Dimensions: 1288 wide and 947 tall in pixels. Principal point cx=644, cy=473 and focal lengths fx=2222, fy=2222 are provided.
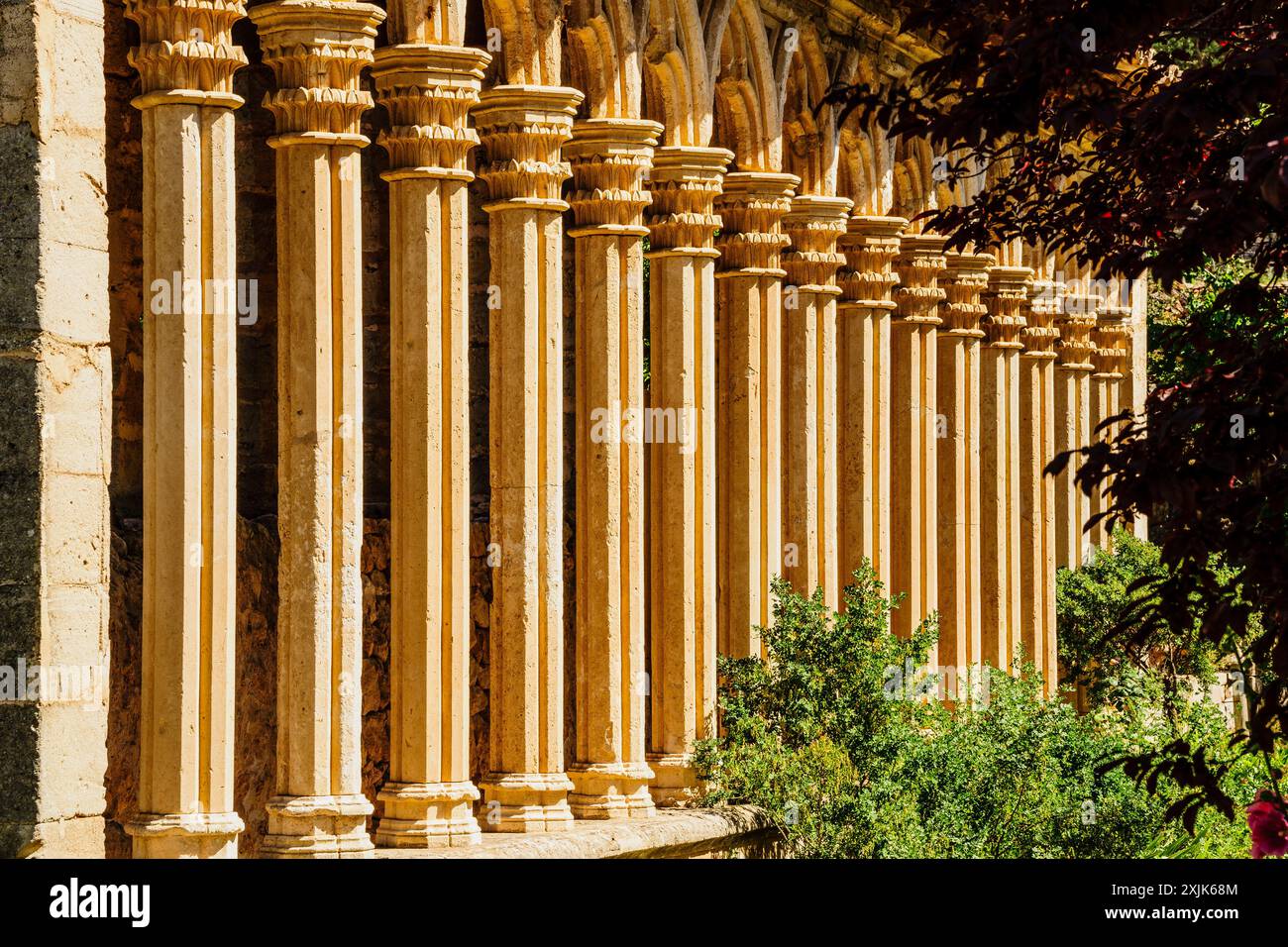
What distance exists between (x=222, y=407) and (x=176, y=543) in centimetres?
64

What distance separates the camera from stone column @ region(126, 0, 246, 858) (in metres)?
9.54

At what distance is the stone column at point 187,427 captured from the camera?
9.54 m

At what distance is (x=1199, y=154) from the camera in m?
7.96

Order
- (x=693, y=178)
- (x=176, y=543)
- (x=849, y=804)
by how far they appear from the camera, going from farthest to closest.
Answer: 1. (x=693, y=178)
2. (x=849, y=804)
3. (x=176, y=543)

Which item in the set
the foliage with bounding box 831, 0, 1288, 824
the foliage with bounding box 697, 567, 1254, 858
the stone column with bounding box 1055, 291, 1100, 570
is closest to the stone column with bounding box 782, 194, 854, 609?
the foliage with bounding box 697, 567, 1254, 858

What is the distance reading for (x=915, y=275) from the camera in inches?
744

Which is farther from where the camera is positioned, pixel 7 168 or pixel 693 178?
pixel 693 178

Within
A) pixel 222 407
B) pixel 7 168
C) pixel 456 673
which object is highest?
pixel 7 168

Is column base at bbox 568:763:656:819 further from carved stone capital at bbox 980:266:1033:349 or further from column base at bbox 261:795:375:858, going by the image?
carved stone capital at bbox 980:266:1033:349

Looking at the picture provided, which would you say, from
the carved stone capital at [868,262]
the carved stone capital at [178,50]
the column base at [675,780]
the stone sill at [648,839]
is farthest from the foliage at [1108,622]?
the carved stone capital at [178,50]

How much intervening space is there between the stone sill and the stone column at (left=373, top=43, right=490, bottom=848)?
0.26 metres

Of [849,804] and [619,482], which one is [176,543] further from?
[849,804]

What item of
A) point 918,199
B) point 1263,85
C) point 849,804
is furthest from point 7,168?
point 918,199

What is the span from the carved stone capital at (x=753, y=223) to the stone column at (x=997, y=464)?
5994mm
